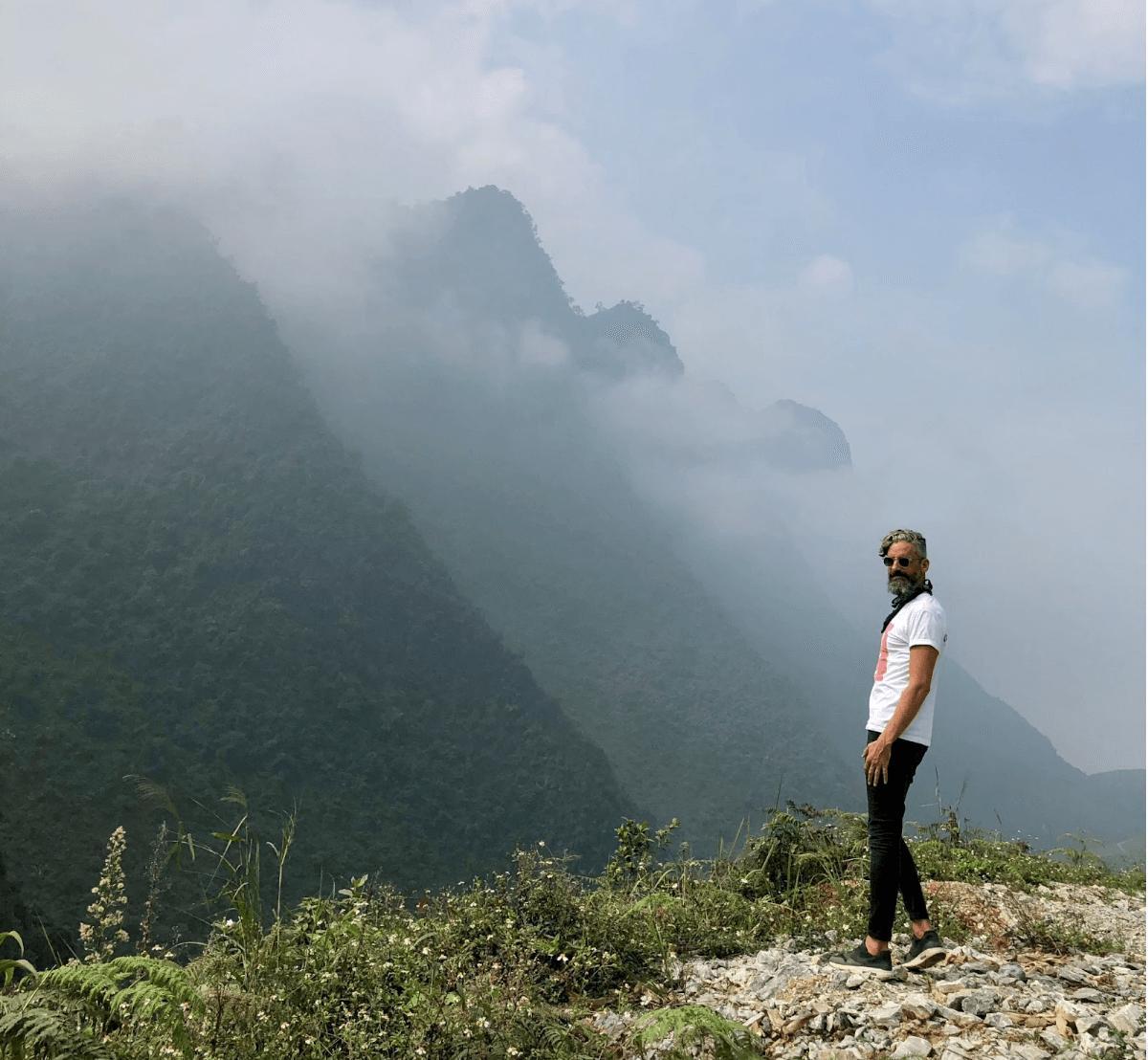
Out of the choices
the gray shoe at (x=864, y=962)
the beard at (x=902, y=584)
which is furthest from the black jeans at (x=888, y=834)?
the beard at (x=902, y=584)

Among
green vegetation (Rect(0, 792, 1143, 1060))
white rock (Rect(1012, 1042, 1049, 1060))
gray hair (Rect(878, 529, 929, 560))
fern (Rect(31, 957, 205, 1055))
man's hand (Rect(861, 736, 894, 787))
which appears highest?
gray hair (Rect(878, 529, 929, 560))

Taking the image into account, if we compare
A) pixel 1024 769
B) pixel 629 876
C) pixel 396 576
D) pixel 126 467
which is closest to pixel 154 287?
pixel 126 467

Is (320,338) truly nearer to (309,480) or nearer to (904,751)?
(309,480)

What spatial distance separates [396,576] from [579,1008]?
92617 millimetres

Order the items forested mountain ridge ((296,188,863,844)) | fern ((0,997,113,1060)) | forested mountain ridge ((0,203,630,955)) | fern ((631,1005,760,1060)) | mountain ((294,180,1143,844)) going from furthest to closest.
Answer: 1. mountain ((294,180,1143,844))
2. forested mountain ridge ((296,188,863,844))
3. forested mountain ridge ((0,203,630,955))
4. fern ((631,1005,760,1060))
5. fern ((0,997,113,1060))

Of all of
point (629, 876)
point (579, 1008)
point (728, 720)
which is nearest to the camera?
point (579, 1008)

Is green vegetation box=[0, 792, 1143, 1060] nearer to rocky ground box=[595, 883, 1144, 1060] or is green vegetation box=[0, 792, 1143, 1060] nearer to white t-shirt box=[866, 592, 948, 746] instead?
rocky ground box=[595, 883, 1144, 1060]

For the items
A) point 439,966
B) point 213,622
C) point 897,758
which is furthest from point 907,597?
point 213,622

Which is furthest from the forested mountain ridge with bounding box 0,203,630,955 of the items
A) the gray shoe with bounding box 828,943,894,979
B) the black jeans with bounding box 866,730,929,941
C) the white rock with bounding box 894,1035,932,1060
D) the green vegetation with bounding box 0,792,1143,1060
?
the white rock with bounding box 894,1035,932,1060

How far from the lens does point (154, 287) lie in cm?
11425

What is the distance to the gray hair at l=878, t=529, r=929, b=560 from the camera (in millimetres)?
4851

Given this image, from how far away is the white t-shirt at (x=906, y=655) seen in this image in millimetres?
4457

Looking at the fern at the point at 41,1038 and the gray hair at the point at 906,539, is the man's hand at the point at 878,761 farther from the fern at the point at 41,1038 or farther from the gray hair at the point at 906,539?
the fern at the point at 41,1038

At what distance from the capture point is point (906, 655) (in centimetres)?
461
